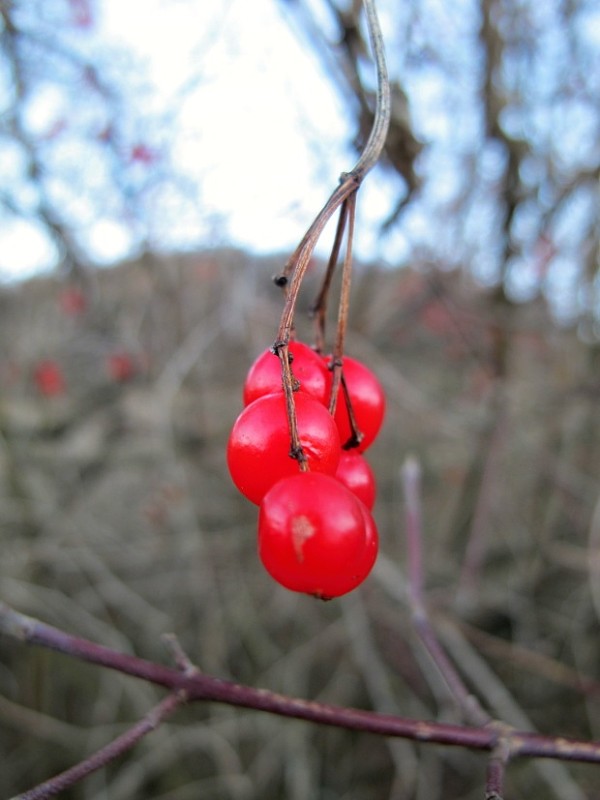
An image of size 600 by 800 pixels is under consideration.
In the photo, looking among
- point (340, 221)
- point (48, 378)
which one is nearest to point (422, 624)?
point (340, 221)

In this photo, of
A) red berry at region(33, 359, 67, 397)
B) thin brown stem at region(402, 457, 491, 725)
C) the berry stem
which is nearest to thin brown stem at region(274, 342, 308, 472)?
the berry stem

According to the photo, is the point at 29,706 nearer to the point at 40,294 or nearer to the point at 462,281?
the point at 40,294

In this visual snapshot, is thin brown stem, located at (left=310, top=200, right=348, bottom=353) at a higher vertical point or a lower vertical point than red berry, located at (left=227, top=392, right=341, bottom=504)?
higher

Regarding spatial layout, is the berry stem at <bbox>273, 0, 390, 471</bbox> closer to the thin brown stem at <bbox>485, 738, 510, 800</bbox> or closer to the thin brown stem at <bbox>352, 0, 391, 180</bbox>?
the thin brown stem at <bbox>352, 0, 391, 180</bbox>

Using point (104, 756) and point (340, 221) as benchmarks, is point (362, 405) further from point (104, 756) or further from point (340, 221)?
point (104, 756)

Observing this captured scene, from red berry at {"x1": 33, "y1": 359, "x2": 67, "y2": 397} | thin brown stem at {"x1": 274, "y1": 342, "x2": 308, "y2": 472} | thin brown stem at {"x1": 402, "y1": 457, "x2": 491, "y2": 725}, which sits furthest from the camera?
red berry at {"x1": 33, "y1": 359, "x2": 67, "y2": 397}

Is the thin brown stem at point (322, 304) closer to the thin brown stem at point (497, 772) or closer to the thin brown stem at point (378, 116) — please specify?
the thin brown stem at point (378, 116)
